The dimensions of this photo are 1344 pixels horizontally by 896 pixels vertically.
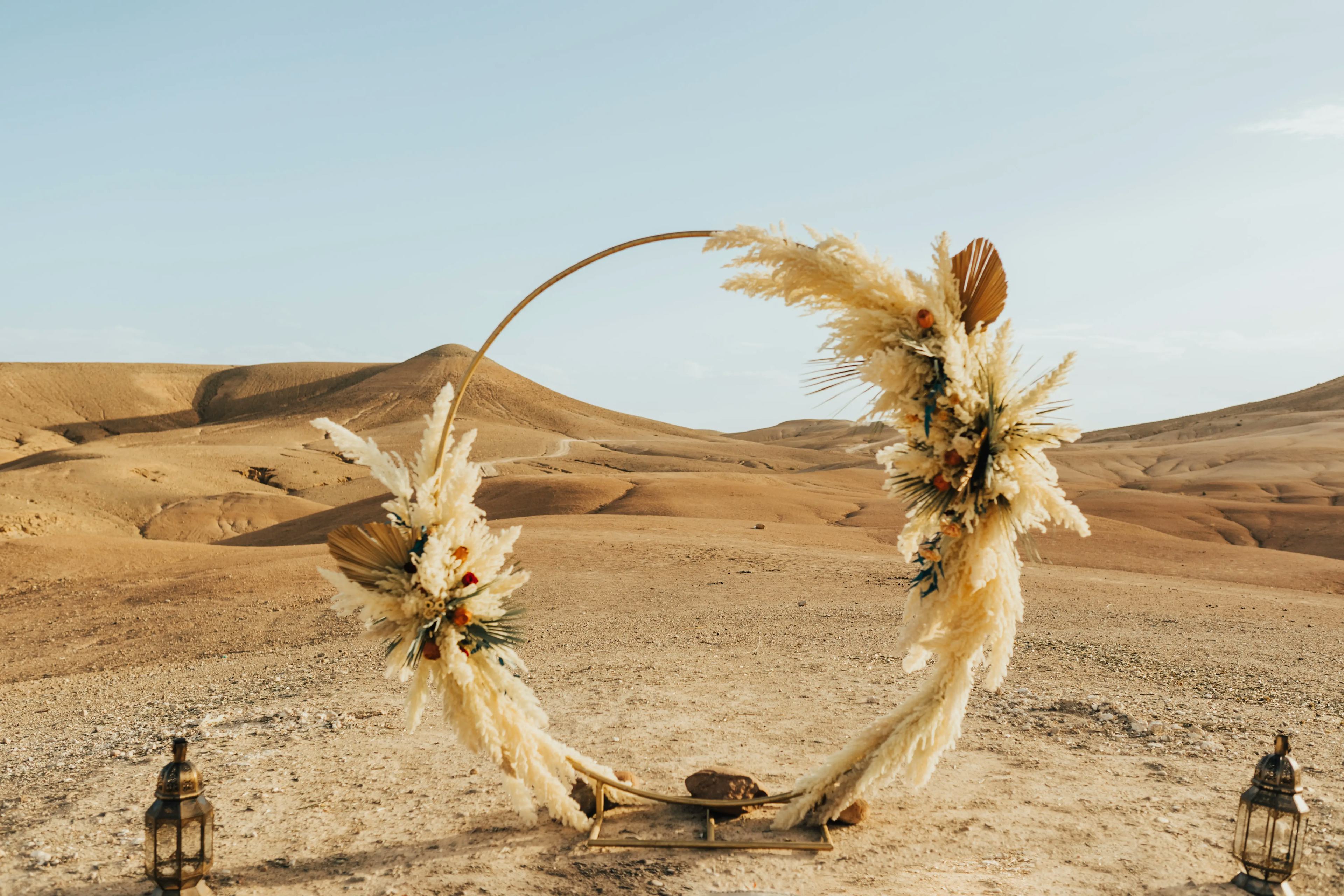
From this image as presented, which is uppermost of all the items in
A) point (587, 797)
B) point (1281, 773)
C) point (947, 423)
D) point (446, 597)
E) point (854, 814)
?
point (947, 423)

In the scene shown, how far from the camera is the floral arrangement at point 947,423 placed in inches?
175

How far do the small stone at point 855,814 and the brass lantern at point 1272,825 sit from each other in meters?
1.87

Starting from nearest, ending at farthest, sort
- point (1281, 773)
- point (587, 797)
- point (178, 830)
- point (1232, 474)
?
point (178, 830)
point (1281, 773)
point (587, 797)
point (1232, 474)

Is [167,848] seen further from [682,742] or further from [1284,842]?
[1284,842]

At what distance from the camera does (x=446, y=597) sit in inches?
193

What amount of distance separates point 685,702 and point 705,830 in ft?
8.89

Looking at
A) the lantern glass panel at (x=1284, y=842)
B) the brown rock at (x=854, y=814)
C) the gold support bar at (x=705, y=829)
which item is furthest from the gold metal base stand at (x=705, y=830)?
the lantern glass panel at (x=1284, y=842)

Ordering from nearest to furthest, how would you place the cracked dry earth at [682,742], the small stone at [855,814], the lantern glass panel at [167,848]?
the lantern glass panel at [167,848] < the cracked dry earth at [682,742] < the small stone at [855,814]

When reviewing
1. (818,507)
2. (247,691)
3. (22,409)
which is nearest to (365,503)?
(818,507)

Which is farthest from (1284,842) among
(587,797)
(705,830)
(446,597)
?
(446,597)

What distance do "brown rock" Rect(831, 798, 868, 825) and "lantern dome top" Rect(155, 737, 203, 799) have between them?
343 centimetres

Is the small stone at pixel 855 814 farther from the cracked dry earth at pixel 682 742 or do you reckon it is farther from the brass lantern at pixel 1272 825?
the brass lantern at pixel 1272 825

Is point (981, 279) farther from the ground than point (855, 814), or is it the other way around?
point (981, 279)

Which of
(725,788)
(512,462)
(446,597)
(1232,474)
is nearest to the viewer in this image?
(446,597)
